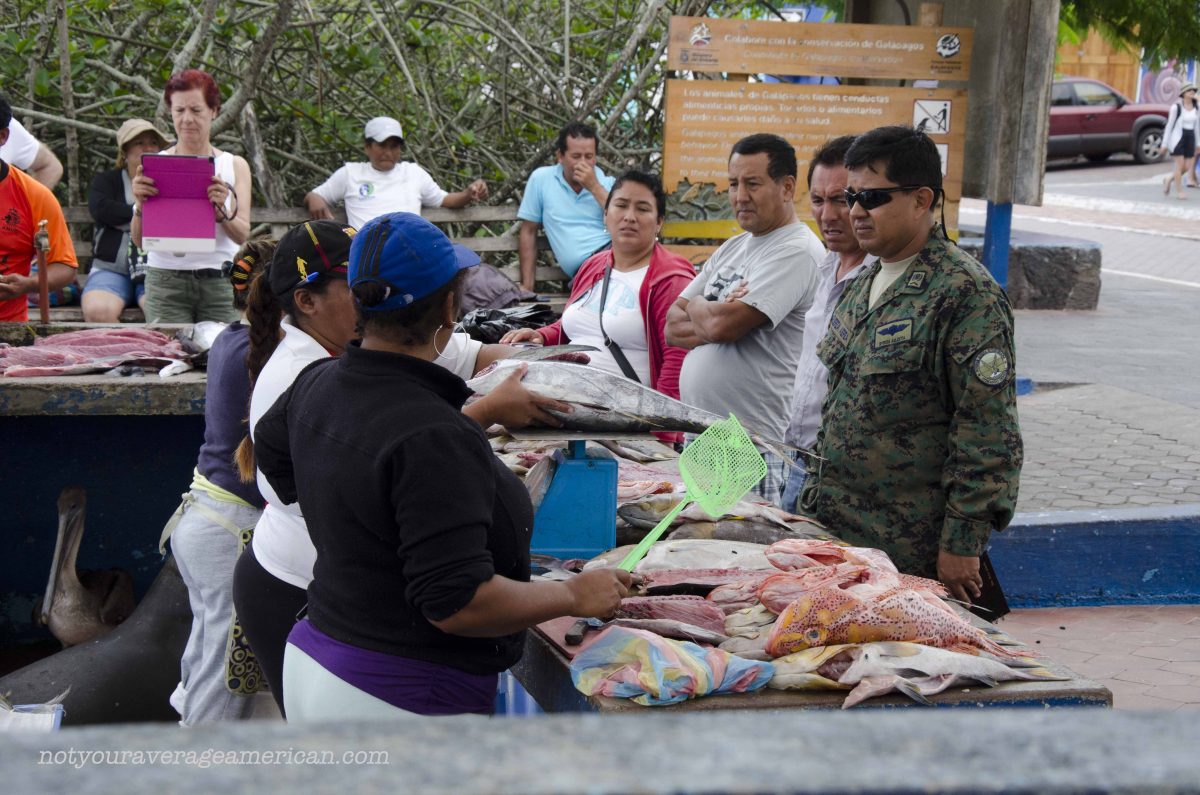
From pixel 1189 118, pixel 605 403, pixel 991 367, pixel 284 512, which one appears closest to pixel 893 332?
pixel 991 367

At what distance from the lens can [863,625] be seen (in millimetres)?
2580

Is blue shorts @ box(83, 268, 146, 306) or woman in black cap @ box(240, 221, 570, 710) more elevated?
woman in black cap @ box(240, 221, 570, 710)

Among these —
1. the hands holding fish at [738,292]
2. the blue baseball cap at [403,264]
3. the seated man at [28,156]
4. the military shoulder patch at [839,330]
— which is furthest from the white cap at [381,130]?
the blue baseball cap at [403,264]

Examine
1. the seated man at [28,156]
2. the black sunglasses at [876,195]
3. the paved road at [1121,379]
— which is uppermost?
the black sunglasses at [876,195]

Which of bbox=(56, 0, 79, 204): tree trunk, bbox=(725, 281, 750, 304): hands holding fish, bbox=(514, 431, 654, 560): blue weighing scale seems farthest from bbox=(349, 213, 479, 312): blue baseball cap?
bbox=(56, 0, 79, 204): tree trunk

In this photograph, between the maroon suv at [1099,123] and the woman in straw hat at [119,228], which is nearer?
the woman in straw hat at [119,228]

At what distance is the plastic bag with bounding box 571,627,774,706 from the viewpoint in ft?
7.84

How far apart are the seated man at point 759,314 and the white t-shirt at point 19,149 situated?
4.47 m

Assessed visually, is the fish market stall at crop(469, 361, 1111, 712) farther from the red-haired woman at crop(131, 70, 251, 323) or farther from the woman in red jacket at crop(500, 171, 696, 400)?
the red-haired woman at crop(131, 70, 251, 323)

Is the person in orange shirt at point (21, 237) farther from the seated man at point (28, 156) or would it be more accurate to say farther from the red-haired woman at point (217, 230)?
the seated man at point (28, 156)

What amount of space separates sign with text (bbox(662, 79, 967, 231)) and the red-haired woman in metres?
2.49

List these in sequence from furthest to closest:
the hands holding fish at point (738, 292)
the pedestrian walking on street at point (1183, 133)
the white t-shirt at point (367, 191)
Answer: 1. the pedestrian walking on street at point (1183, 133)
2. the white t-shirt at point (367, 191)
3. the hands holding fish at point (738, 292)

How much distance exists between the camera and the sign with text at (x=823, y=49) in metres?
7.29

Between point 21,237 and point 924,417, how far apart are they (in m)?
4.35
